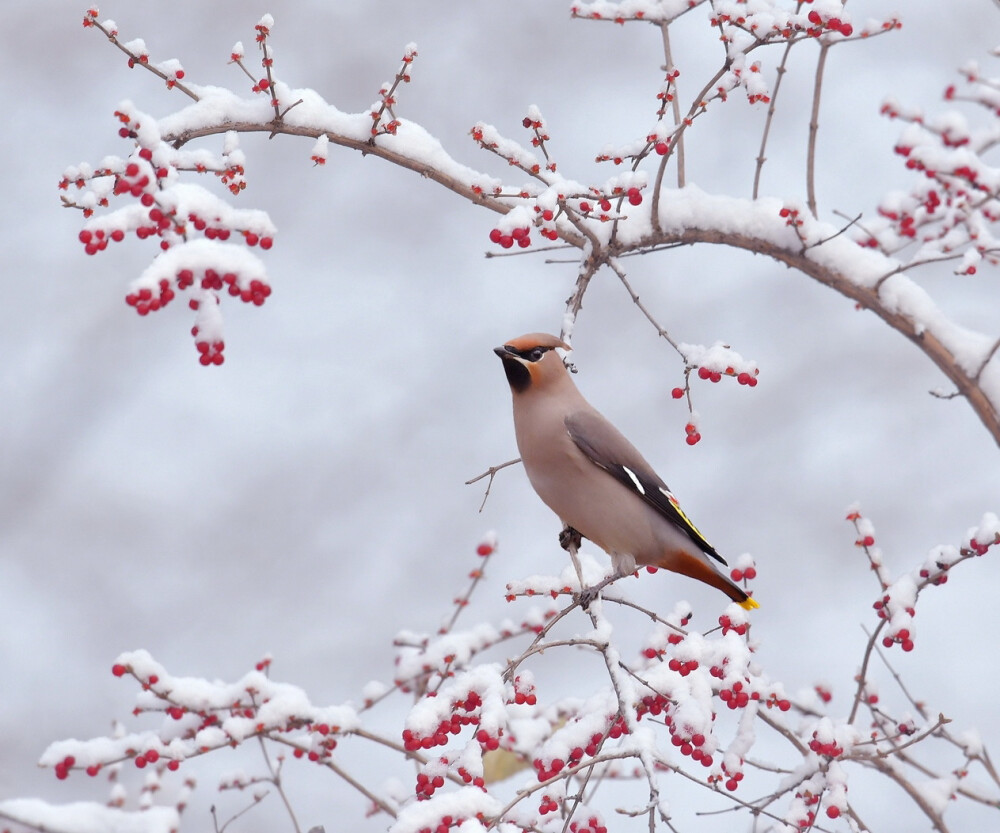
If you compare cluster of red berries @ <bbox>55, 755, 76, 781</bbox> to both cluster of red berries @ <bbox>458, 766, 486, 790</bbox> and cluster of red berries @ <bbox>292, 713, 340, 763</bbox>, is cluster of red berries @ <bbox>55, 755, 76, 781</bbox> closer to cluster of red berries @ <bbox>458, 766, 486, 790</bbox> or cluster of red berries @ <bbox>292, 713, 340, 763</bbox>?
cluster of red berries @ <bbox>292, 713, 340, 763</bbox>

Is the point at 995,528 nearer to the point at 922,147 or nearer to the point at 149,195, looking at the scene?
the point at 922,147

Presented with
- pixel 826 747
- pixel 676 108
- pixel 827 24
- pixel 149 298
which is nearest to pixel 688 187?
pixel 676 108

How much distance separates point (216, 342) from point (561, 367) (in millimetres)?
1595

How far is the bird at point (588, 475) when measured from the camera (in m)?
3.12

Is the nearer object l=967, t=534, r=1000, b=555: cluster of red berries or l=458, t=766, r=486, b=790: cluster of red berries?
l=458, t=766, r=486, b=790: cluster of red berries

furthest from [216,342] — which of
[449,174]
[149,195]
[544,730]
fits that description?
[544,730]

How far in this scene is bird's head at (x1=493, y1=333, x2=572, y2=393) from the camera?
3152 mm

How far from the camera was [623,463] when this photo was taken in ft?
10.4

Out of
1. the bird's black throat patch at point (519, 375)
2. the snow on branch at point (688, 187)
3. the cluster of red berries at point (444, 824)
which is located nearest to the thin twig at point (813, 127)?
the snow on branch at point (688, 187)

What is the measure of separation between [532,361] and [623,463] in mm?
354

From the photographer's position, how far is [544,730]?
3.69 m

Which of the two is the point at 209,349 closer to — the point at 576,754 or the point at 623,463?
the point at 576,754

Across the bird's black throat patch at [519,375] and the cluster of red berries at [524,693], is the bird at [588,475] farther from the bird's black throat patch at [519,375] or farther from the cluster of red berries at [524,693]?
the cluster of red berries at [524,693]

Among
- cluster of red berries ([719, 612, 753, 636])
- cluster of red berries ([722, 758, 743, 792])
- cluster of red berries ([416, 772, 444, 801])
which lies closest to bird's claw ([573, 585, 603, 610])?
cluster of red berries ([719, 612, 753, 636])
